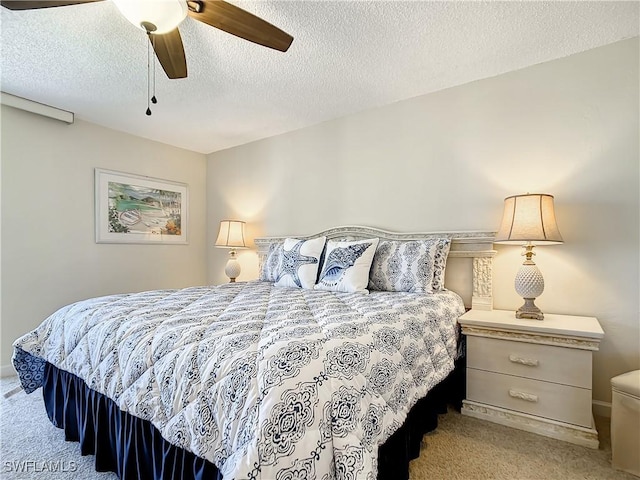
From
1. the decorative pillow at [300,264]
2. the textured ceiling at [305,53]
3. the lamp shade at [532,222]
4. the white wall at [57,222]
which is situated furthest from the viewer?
the white wall at [57,222]

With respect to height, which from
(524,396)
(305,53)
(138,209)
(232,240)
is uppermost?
(305,53)

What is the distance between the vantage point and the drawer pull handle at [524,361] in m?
1.85

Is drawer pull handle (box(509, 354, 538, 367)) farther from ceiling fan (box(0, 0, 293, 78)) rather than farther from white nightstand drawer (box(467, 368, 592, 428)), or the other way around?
ceiling fan (box(0, 0, 293, 78))

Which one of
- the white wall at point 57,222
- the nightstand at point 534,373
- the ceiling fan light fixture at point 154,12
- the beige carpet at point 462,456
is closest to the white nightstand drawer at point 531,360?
the nightstand at point 534,373

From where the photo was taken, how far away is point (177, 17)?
4.91 feet

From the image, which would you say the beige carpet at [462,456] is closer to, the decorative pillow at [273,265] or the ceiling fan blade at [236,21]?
the decorative pillow at [273,265]

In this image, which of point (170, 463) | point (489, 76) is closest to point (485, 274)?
point (489, 76)

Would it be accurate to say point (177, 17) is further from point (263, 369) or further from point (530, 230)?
point (530, 230)

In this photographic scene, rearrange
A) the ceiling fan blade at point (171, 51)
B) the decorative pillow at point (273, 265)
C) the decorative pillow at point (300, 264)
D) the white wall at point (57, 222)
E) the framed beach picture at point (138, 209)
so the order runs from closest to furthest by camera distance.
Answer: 1. the ceiling fan blade at point (171, 51)
2. the decorative pillow at point (300, 264)
3. the white wall at point (57, 222)
4. the decorative pillow at point (273, 265)
5. the framed beach picture at point (138, 209)

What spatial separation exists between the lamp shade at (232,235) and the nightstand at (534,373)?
2.50m

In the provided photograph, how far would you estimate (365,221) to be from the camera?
10.1 ft

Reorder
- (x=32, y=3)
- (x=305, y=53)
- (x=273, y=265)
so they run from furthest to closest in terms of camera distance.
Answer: (x=273, y=265) < (x=305, y=53) < (x=32, y=3)

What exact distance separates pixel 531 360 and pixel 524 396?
0.69 feet

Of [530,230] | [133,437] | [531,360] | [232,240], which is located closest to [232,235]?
[232,240]
